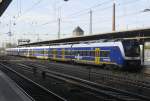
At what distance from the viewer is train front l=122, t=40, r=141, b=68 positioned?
109 ft

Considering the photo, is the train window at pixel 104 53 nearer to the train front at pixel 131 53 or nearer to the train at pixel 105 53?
the train at pixel 105 53

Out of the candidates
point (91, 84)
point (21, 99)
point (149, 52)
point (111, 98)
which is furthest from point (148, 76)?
point (149, 52)

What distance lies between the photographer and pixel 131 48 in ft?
111

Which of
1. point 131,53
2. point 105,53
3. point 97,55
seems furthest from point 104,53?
point 131,53

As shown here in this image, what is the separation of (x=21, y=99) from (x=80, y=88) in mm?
5010

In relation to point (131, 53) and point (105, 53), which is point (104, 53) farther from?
point (131, 53)

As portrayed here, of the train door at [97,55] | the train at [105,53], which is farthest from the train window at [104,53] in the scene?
the train door at [97,55]

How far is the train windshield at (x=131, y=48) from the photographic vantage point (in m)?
33.3

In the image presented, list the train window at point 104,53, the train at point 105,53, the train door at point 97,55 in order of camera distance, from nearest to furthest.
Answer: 1. the train at point 105,53
2. the train window at point 104,53
3. the train door at point 97,55

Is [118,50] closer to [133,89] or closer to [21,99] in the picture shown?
[133,89]

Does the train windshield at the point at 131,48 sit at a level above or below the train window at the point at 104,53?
above

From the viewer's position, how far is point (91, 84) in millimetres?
21219

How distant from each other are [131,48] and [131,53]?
473 millimetres

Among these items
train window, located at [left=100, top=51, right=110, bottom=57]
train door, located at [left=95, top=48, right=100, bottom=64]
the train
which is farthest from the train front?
train door, located at [left=95, top=48, right=100, bottom=64]
